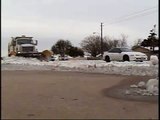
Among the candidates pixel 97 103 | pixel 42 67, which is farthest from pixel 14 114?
pixel 42 67

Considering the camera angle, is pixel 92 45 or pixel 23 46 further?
pixel 92 45

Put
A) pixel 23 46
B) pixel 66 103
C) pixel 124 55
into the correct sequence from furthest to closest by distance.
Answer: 1. pixel 23 46
2. pixel 124 55
3. pixel 66 103

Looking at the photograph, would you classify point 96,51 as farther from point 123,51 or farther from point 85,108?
point 85,108

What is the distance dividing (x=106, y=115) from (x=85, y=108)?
1.03m

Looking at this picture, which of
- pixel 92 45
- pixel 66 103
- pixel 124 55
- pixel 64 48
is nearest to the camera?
pixel 66 103

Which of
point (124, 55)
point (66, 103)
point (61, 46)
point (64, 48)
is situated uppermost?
point (61, 46)

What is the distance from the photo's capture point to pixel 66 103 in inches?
456

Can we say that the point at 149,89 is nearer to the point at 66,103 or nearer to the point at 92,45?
the point at 66,103

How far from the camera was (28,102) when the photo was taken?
11594mm

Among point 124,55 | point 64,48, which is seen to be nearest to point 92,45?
point 64,48

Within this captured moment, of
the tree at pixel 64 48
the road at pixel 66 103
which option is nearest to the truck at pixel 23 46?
the road at pixel 66 103

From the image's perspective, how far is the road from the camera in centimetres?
984

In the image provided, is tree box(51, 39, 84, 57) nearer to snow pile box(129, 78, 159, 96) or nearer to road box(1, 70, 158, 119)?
road box(1, 70, 158, 119)

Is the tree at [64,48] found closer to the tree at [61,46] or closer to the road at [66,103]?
the tree at [61,46]
